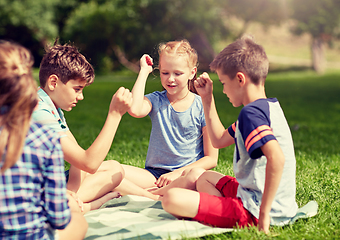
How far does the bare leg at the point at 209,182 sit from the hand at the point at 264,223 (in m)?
0.53

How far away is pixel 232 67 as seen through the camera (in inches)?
95.3

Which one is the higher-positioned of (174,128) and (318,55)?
(174,128)

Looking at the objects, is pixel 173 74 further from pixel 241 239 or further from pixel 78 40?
pixel 78 40

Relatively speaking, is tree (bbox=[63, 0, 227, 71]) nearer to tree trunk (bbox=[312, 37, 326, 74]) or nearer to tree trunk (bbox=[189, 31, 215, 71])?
tree trunk (bbox=[189, 31, 215, 71])

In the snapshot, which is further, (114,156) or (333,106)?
(333,106)

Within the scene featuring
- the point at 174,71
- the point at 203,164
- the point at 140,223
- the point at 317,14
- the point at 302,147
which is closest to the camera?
the point at 140,223

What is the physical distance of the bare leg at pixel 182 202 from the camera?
7.75 ft

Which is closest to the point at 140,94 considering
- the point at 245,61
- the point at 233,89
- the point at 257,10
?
the point at 233,89

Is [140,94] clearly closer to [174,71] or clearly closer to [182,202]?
[174,71]

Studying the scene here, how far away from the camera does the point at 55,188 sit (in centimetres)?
176

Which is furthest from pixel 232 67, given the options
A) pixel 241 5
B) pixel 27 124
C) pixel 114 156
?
pixel 241 5

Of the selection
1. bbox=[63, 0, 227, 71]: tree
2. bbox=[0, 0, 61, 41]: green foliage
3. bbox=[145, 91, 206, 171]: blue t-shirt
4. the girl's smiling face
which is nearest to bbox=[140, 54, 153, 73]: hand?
the girl's smiling face

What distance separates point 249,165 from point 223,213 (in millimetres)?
366

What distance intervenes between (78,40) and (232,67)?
99.9 ft
